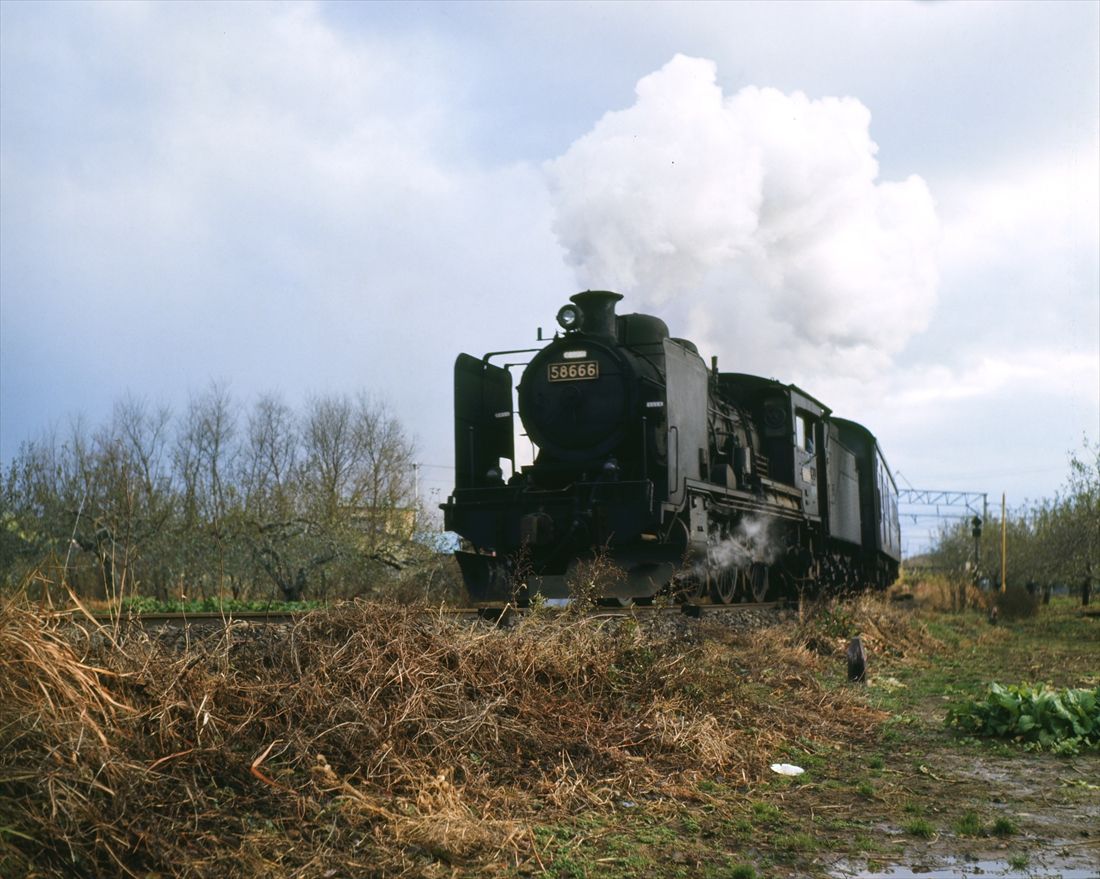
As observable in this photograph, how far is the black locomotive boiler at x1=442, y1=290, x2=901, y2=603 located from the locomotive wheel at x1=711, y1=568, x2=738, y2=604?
3 cm

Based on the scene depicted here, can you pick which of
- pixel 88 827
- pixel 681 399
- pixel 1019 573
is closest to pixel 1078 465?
pixel 1019 573

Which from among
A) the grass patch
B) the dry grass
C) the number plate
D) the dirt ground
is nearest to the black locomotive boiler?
the number plate

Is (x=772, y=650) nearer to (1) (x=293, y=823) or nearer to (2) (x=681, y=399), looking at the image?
(2) (x=681, y=399)

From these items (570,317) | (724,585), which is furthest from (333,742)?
(724,585)

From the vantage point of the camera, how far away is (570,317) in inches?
506

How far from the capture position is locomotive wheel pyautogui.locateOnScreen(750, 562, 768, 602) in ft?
50.3

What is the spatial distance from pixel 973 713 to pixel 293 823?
497 centimetres

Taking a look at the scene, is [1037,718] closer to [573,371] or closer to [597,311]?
[573,371]

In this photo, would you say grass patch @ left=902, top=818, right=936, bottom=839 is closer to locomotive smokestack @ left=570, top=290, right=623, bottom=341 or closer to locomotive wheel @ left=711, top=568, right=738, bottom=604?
locomotive wheel @ left=711, top=568, right=738, bottom=604

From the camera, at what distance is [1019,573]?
140ft

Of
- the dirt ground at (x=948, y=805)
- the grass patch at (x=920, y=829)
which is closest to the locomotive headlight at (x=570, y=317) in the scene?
the dirt ground at (x=948, y=805)

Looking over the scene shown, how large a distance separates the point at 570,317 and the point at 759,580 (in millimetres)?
5607

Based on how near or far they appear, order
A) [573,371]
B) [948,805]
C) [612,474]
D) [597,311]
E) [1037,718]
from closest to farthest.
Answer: [948,805], [1037,718], [612,474], [573,371], [597,311]

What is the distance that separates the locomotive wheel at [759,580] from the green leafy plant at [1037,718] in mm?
8122
